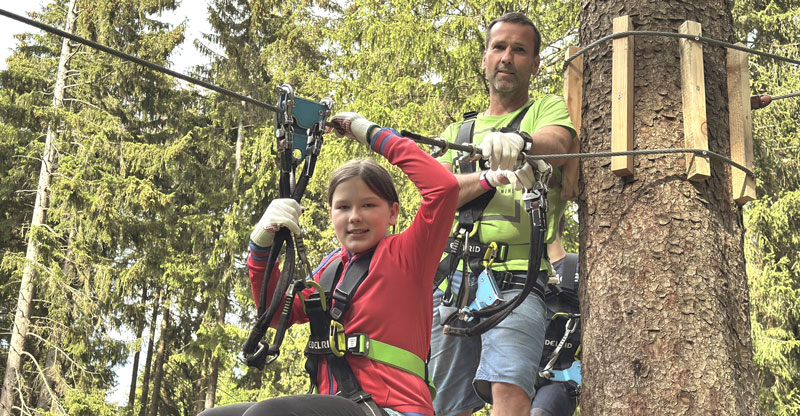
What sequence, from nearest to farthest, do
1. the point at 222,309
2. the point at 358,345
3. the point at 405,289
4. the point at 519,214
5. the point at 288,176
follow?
the point at 358,345 → the point at 405,289 → the point at 288,176 → the point at 519,214 → the point at 222,309

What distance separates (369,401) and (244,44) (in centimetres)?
1869

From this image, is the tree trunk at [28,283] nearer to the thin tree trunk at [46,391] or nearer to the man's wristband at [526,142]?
the thin tree trunk at [46,391]

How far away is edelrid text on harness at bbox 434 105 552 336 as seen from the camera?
3.06 m

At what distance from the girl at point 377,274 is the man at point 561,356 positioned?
1623mm

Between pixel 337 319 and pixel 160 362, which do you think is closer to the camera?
pixel 337 319

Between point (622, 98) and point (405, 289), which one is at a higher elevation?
point (622, 98)

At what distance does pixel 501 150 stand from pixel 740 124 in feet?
3.03

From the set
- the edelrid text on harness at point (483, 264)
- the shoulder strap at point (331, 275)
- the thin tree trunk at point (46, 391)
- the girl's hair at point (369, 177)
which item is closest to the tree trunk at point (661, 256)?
the edelrid text on harness at point (483, 264)

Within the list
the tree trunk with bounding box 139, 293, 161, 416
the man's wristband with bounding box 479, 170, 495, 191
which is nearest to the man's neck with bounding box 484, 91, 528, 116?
the man's wristband with bounding box 479, 170, 495, 191

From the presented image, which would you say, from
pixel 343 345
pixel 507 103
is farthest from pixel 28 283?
pixel 343 345

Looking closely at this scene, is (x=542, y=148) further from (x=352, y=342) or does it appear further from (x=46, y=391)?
(x=46, y=391)

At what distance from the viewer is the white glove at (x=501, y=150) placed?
2.88 m

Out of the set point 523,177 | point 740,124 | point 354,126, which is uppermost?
point 740,124

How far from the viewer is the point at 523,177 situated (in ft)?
9.98
